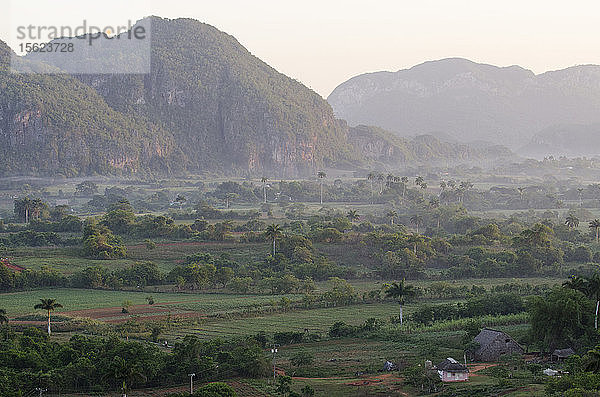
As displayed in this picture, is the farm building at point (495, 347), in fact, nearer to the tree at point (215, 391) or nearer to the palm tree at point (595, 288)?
the palm tree at point (595, 288)

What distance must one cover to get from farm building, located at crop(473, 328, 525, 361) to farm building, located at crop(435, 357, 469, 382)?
Answer: 464cm

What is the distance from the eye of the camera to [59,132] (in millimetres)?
171375

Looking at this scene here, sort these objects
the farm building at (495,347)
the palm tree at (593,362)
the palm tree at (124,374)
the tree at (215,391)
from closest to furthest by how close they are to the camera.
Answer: the palm tree at (593,362) < the tree at (215,391) < the palm tree at (124,374) < the farm building at (495,347)

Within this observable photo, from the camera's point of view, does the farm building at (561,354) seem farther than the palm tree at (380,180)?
No

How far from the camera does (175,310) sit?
5638cm

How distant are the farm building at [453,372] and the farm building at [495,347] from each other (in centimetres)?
464

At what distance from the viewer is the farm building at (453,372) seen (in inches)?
1453

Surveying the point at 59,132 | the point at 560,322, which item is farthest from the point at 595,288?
the point at 59,132

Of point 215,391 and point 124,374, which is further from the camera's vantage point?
point 124,374

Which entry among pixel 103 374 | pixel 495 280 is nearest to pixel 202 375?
pixel 103 374

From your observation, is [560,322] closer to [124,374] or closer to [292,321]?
[292,321]

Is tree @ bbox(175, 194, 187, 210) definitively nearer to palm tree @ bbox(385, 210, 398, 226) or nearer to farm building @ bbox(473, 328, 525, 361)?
palm tree @ bbox(385, 210, 398, 226)

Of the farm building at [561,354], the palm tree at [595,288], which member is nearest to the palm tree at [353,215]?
the palm tree at [595,288]

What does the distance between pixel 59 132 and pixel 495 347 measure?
149814 millimetres
